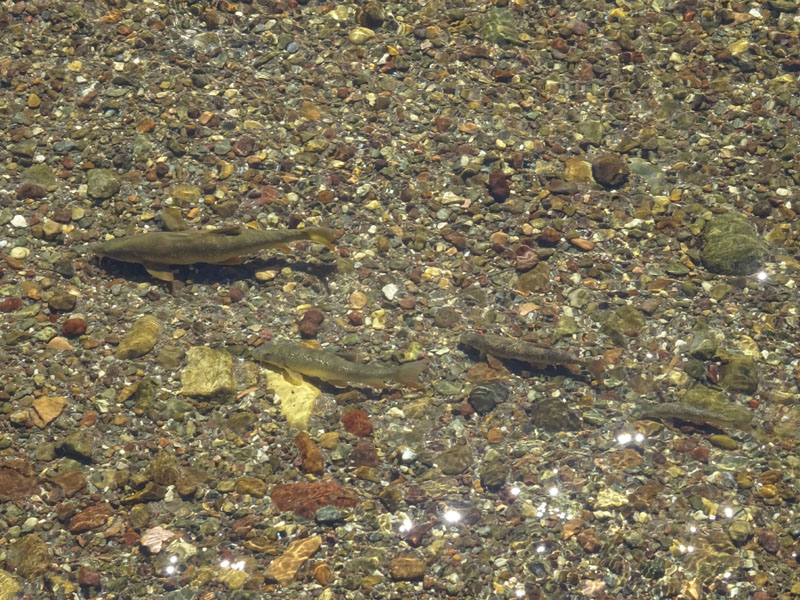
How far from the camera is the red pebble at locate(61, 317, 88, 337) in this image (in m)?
6.19

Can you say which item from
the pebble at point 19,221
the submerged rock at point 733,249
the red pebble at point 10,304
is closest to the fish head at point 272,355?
the red pebble at point 10,304

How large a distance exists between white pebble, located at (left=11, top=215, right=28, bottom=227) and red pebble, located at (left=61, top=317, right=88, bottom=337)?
1.30 meters

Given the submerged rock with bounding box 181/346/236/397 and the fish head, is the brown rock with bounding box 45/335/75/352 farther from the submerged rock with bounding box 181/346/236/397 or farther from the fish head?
the fish head

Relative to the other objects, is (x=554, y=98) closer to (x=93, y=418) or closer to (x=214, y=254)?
(x=214, y=254)

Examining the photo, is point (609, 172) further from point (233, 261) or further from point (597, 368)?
point (233, 261)

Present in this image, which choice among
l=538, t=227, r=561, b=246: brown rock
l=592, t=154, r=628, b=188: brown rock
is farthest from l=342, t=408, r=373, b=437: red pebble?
l=592, t=154, r=628, b=188: brown rock

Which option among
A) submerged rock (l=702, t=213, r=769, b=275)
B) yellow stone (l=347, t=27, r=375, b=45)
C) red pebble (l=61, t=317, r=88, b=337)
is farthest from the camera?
yellow stone (l=347, t=27, r=375, b=45)

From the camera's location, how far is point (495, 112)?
7.94 meters

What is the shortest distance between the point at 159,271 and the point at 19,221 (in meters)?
1.53

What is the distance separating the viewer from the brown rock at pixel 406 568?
521 cm

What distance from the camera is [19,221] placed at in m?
6.87

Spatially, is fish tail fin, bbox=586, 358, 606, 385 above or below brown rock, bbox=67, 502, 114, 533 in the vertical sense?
above

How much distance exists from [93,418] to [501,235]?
13.1 feet

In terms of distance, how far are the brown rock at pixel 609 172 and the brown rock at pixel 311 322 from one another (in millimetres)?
3205
